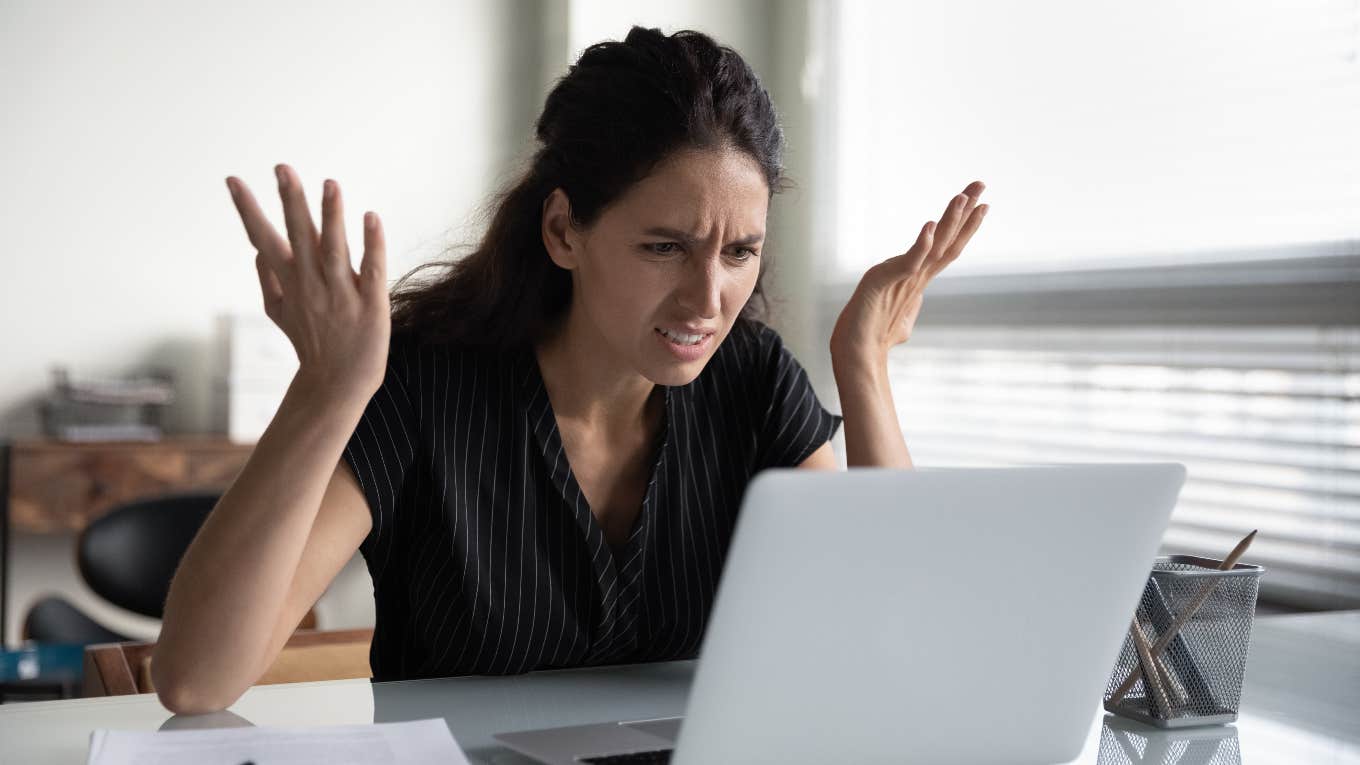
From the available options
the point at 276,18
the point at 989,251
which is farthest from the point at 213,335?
the point at 989,251

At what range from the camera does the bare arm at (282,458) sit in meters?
0.96

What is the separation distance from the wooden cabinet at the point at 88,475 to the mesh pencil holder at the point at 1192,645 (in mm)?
2766

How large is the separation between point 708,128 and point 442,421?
0.39 meters

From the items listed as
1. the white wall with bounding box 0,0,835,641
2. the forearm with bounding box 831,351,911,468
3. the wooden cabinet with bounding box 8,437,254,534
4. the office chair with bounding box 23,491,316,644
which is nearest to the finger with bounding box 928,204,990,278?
the forearm with bounding box 831,351,911,468

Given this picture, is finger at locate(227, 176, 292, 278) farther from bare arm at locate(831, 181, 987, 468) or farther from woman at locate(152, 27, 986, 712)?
bare arm at locate(831, 181, 987, 468)

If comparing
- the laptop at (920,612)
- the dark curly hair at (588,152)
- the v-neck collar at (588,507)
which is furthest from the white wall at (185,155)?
the laptop at (920,612)

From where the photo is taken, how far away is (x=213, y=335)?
386 cm

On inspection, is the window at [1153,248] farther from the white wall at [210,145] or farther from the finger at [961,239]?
the finger at [961,239]

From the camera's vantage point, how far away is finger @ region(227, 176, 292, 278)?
0.96 metres

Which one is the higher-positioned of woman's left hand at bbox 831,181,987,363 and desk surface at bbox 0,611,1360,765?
woman's left hand at bbox 831,181,987,363

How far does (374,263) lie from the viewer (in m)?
0.96

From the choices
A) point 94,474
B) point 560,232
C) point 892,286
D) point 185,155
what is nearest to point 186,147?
point 185,155

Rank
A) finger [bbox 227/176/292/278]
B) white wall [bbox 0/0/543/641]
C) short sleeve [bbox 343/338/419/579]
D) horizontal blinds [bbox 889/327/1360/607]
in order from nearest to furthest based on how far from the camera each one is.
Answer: finger [bbox 227/176/292/278]
short sleeve [bbox 343/338/419/579]
horizontal blinds [bbox 889/327/1360/607]
white wall [bbox 0/0/543/641]

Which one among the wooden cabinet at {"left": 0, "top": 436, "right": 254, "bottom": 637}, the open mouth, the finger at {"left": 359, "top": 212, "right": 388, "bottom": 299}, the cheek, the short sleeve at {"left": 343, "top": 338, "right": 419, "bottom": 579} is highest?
the finger at {"left": 359, "top": 212, "right": 388, "bottom": 299}
